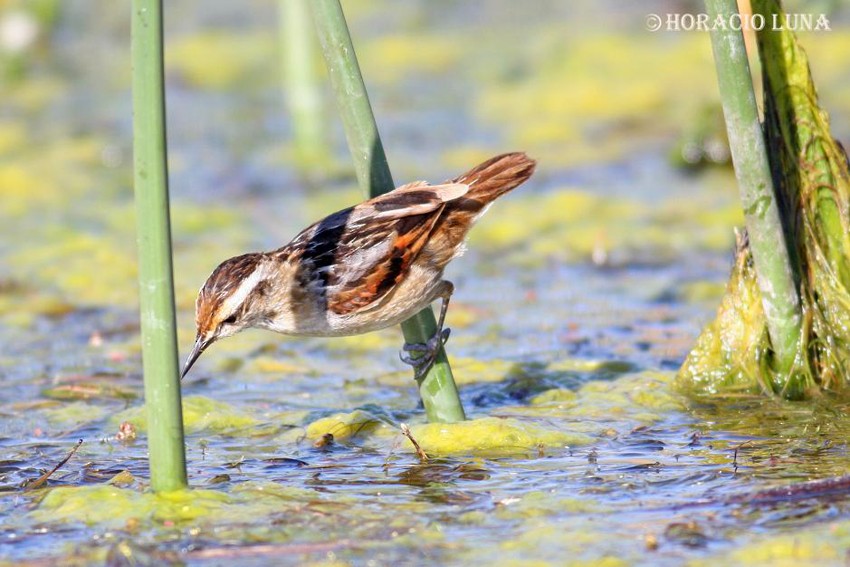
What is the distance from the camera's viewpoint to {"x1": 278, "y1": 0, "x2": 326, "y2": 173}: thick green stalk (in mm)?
11688

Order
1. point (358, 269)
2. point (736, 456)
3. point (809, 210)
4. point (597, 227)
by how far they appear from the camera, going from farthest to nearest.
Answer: point (597, 227), point (809, 210), point (358, 269), point (736, 456)

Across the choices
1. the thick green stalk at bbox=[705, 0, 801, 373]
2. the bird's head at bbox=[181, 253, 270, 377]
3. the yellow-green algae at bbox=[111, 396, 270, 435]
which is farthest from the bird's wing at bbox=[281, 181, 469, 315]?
the thick green stalk at bbox=[705, 0, 801, 373]

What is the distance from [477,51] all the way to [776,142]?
34.4 feet

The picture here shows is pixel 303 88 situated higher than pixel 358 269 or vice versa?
pixel 303 88

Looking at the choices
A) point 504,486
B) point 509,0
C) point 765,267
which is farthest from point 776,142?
point 509,0

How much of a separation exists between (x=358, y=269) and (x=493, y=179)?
2.44 feet

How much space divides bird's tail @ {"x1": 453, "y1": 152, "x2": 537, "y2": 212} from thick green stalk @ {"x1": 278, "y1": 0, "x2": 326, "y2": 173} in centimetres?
612

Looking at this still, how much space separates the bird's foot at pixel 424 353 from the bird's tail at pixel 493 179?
75cm

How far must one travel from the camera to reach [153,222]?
389 centimetres

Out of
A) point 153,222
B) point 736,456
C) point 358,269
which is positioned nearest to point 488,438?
point 358,269

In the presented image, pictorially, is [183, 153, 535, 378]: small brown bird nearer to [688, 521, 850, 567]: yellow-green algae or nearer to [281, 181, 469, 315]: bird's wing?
[281, 181, 469, 315]: bird's wing

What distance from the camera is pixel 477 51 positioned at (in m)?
16.0

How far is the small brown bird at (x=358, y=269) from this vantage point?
5535 mm

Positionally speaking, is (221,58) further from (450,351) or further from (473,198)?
(473,198)
